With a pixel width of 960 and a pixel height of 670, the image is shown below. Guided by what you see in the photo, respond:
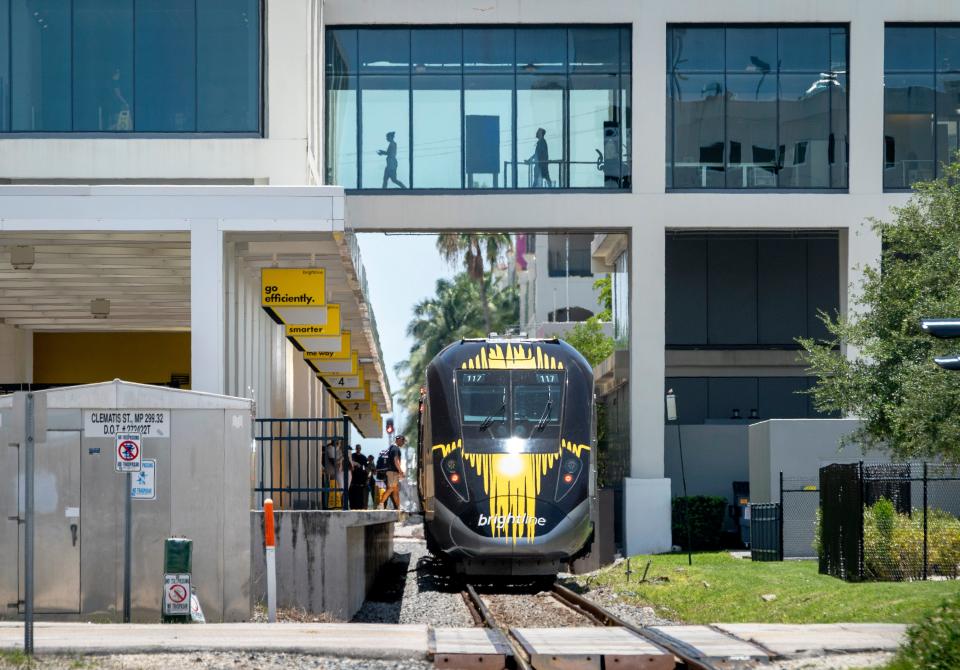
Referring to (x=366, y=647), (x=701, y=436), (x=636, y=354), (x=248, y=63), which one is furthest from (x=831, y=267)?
(x=366, y=647)

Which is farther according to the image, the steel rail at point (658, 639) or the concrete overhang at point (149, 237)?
the concrete overhang at point (149, 237)

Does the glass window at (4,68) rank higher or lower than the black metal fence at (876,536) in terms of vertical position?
higher

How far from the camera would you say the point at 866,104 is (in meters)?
37.2

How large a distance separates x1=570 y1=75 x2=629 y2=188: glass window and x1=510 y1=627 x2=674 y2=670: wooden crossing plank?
74.6ft

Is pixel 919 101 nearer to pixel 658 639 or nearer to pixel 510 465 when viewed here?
pixel 510 465

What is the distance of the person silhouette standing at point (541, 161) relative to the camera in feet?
121

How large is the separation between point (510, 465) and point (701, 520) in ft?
59.6

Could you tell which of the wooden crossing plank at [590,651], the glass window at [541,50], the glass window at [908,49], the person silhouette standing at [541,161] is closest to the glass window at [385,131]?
the glass window at [541,50]

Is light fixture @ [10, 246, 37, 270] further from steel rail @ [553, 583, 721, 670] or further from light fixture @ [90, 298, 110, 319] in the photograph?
steel rail @ [553, 583, 721, 670]

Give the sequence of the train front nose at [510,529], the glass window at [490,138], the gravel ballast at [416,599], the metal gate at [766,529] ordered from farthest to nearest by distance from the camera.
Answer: the glass window at [490,138] < the metal gate at [766,529] < the train front nose at [510,529] < the gravel ballast at [416,599]

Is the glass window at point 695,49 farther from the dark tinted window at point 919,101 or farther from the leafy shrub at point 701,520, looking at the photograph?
the leafy shrub at point 701,520

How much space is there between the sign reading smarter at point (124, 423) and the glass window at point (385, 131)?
65.0 ft

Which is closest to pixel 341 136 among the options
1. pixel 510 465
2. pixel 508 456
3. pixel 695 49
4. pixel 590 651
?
pixel 695 49

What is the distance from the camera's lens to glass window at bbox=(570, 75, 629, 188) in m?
37.1
